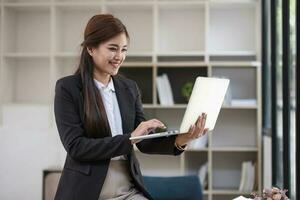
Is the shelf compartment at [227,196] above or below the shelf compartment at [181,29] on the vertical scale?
below

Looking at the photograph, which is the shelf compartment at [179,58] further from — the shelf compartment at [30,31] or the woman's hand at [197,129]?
the woman's hand at [197,129]

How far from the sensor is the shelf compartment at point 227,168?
402 cm

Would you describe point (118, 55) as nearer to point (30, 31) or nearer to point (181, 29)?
point (181, 29)

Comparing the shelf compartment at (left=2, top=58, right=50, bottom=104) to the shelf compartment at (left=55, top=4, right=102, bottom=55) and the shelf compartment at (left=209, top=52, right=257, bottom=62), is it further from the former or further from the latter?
the shelf compartment at (left=209, top=52, right=257, bottom=62)

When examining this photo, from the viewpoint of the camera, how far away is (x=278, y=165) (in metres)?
3.54

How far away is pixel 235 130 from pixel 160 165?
74 cm

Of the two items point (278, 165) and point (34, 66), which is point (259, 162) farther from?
point (34, 66)

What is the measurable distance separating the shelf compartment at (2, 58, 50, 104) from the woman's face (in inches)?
109

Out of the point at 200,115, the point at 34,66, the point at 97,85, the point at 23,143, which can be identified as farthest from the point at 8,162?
the point at 200,115

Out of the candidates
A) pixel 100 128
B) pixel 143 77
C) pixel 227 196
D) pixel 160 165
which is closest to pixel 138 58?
pixel 143 77

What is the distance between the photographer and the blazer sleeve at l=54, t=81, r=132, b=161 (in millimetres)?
1438

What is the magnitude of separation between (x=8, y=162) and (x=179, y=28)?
6.29ft

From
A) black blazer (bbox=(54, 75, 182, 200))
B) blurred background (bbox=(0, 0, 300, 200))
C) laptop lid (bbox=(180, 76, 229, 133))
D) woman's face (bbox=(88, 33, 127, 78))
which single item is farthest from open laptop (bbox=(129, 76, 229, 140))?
blurred background (bbox=(0, 0, 300, 200))

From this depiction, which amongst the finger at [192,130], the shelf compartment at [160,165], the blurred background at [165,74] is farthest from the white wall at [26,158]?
the finger at [192,130]
